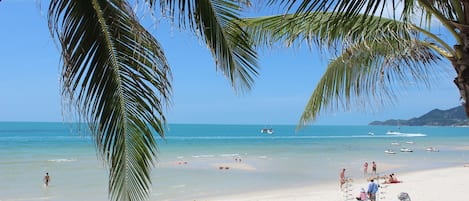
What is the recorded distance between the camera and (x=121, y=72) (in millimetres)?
3105

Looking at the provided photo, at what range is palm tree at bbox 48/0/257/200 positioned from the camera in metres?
3.00

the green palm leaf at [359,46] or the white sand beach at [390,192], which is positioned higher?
the green palm leaf at [359,46]

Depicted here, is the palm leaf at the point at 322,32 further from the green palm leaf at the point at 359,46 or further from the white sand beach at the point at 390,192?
the white sand beach at the point at 390,192

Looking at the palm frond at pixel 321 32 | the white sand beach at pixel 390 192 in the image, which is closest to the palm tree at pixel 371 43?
the palm frond at pixel 321 32

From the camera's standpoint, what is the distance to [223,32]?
333 centimetres

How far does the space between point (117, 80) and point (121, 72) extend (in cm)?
6

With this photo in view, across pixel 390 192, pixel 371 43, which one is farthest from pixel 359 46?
pixel 390 192

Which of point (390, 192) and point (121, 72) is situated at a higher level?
point (121, 72)

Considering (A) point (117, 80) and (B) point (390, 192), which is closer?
(A) point (117, 80)

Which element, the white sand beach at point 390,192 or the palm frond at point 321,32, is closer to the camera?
the palm frond at point 321,32

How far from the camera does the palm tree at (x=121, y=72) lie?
300 centimetres

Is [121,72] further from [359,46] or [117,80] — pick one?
[359,46]

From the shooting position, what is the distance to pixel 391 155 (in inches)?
1420

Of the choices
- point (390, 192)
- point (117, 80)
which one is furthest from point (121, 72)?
point (390, 192)
